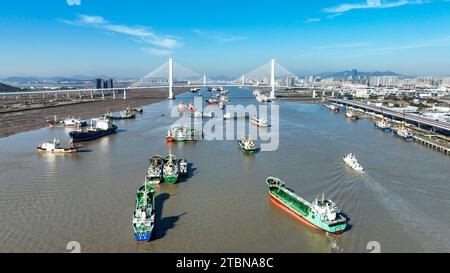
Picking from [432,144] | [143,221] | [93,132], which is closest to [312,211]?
[143,221]

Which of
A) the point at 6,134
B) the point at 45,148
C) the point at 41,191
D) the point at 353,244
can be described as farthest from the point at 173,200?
the point at 6,134

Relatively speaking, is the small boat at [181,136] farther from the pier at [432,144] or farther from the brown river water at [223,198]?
the pier at [432,144]

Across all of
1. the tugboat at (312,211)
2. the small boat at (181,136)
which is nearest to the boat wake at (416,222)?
the tugboat at (312,211)

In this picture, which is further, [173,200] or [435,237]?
[173,200]

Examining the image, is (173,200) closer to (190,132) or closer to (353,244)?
(353,244)

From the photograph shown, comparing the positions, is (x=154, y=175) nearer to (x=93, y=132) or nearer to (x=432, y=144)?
(x=93, y=132)
